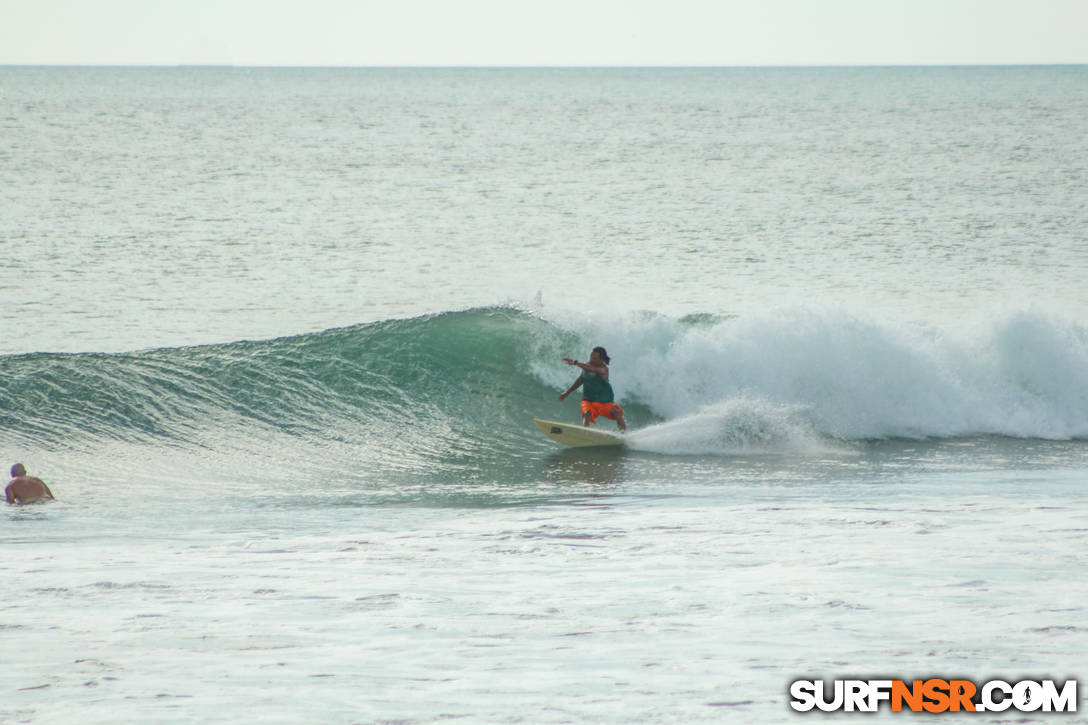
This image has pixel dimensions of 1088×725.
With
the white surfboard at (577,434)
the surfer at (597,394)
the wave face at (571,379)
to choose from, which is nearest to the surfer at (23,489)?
the wave face at (571,379)

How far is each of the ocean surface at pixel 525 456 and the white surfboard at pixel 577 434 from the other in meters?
0.36

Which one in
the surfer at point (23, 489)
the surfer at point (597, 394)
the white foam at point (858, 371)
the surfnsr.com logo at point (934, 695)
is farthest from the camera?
the white foam at point (858, 371)

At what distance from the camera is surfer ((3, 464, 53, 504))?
9.48 meters

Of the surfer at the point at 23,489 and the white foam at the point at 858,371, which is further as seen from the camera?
the white foam at the point at 858,371

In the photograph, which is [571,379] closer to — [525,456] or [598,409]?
[598,409]

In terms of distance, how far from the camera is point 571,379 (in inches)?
617

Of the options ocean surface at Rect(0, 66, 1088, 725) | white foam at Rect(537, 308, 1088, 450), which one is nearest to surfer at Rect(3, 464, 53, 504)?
ocean surface at Rect(0, 66, 1088, 725)

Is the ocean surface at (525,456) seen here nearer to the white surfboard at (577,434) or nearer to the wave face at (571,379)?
the wave face at (571,379)

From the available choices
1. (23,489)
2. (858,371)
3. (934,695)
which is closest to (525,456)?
(858,371)

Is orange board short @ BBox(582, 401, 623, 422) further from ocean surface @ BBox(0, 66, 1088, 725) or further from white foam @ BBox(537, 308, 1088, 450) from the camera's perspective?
white foam @ BBox(537, 308, 1088, 450)

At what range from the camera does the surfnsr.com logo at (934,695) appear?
193 inches

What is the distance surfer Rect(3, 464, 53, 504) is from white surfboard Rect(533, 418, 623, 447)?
5248 mm

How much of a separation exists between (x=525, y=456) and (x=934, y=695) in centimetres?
779

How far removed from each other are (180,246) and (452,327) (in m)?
13.2
